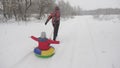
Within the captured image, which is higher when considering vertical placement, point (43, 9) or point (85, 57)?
point (43, 9)

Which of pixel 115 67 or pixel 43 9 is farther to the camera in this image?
pixel 43 9

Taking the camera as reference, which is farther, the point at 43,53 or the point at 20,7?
the point at 20,7

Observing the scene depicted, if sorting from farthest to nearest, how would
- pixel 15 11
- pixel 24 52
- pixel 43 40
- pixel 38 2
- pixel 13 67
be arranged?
pixel 38 2, pixel 15 11, pixel 24 52, pixel 43 40, pixel 13 67

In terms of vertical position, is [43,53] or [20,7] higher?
[20,7]

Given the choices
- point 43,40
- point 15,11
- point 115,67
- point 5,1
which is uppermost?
point 5,1

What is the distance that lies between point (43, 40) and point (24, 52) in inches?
45.5

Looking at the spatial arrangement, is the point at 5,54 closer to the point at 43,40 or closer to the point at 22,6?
the point at 43,40

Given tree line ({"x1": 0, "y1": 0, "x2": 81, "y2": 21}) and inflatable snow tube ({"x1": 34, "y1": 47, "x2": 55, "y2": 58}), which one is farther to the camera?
tree line ({"x1": 0, "y1": 0, "x2": 81, "y2": 21})

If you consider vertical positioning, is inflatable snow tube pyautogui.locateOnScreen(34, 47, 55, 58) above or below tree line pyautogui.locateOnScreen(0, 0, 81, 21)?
below

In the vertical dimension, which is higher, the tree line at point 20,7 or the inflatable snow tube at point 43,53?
the tree line at point 20,7

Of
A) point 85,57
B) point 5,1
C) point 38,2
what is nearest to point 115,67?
point 85,57

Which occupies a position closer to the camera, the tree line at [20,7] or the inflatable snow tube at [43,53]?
the inflatable snow tube at [43,53]

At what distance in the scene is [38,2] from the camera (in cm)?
2445

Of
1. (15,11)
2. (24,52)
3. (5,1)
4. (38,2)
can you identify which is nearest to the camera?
(24,52)
